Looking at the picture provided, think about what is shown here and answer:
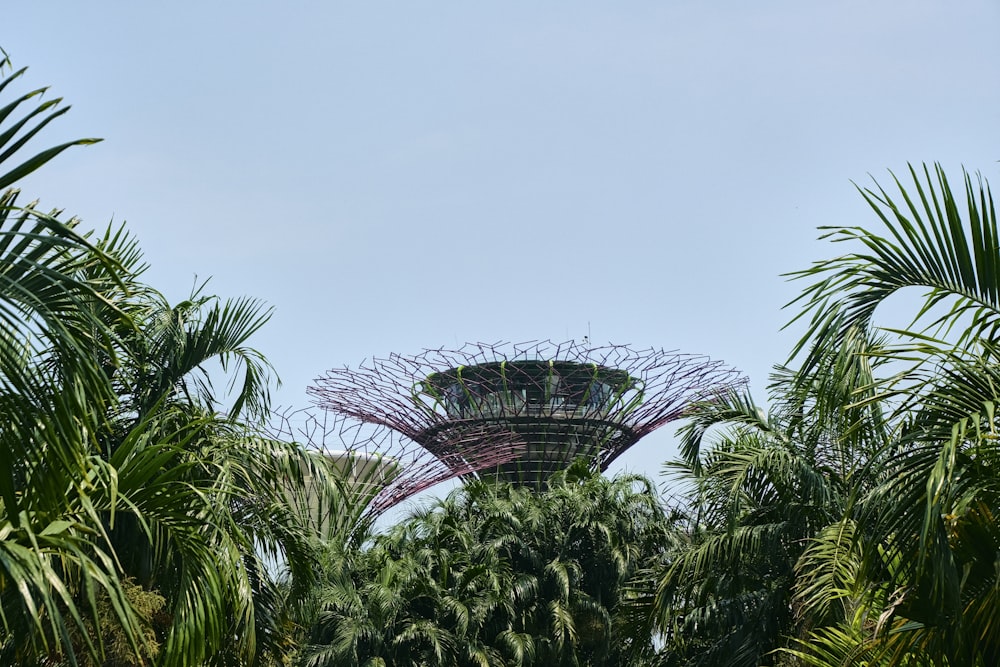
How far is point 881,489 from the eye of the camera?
537 cm

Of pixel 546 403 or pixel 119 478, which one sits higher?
pixel 546 403

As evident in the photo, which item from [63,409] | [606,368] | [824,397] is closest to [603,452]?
[606,368]

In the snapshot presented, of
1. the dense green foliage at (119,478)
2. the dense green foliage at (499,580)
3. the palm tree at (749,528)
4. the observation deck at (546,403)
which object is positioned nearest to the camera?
the dense green foliage at (119,478)

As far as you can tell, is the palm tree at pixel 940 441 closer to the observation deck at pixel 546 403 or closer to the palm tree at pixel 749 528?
the palm tree at pixel 749 528

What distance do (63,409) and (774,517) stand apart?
9855mm


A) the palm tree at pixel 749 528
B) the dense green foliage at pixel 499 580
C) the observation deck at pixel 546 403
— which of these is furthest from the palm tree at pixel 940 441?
the observation deck at pixel 546 403

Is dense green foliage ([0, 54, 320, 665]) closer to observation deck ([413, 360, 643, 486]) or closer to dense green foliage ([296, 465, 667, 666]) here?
dense green foliage ([296, 465, 667, 666])

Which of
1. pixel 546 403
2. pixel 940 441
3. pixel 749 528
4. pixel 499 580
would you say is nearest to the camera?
pixel 940 441

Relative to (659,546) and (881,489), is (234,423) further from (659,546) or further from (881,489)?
(659,546)

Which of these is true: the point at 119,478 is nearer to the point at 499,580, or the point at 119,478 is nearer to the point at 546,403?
the point at 499,580

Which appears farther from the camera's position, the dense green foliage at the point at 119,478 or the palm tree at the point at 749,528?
the palm tree at the point at 749,528

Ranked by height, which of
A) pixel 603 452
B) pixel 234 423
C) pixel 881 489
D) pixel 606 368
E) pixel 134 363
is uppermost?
pixel 606 368

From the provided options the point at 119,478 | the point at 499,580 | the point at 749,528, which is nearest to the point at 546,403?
the point at 499,580

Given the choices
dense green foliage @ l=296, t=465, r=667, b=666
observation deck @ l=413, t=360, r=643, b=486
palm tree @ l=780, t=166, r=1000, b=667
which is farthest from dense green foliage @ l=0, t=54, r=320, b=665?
observation deck @ l=413, t=360, r=643, b=486
